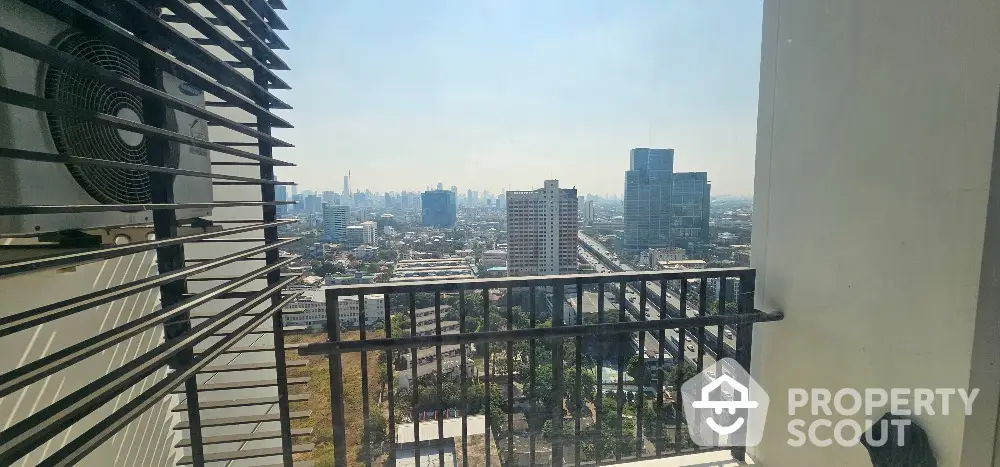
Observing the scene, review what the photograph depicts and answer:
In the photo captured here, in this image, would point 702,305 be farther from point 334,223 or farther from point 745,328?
point 334,223

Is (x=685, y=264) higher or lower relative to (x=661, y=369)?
higher

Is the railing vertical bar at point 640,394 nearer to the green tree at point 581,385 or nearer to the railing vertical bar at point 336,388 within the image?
the green tree at point 581,385

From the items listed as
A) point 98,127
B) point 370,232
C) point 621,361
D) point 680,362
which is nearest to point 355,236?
point 370,232

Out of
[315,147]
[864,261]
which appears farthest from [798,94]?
[315,147]

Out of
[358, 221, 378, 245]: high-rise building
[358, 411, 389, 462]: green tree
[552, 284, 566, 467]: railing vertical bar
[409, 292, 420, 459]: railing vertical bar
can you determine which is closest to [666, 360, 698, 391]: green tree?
[552, 284, 566, 467]: railing vertical bar

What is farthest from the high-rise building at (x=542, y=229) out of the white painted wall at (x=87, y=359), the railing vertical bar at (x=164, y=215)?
the white painted wall at (x=87, y=359)

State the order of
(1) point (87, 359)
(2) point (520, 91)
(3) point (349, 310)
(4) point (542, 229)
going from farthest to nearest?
(2) point (520, 91)
(4) point (542, 229)
(3) point (349, 310)
(1) point (87, 359)

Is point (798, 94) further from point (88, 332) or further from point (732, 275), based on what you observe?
point (88, 332)
